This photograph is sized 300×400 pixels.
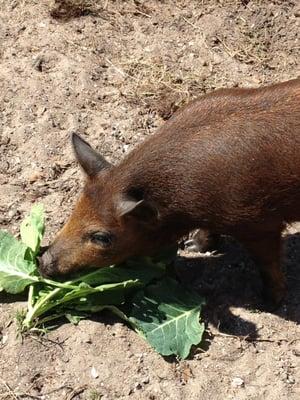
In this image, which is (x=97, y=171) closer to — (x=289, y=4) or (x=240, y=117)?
(x=240, y=117)

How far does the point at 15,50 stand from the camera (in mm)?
6750

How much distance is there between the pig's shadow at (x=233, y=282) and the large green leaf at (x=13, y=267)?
1.12m

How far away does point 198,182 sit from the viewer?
479 cm

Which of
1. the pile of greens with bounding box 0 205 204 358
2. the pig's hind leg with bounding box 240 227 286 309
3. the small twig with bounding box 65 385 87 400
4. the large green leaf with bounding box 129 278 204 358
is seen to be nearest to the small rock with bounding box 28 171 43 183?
the pile of greens with bounding box 0 205 204 358

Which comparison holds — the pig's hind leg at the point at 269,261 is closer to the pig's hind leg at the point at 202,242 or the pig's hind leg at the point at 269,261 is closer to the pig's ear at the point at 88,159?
the pig's hind leg at the point at 202,242

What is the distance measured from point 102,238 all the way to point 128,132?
5.13 ft

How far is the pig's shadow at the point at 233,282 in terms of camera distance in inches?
204

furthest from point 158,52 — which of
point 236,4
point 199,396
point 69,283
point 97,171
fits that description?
point 199,396

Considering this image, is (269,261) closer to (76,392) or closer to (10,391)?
(76,392)

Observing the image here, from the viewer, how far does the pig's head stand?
4871mm

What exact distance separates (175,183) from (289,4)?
10.7 feet

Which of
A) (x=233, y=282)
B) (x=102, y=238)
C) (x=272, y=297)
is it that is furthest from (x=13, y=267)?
(x=272, y=297)

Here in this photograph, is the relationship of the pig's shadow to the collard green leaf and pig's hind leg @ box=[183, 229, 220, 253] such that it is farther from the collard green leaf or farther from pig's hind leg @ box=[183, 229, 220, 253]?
the collard green leaf

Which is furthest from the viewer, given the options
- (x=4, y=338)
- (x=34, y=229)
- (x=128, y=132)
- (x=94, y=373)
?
(x=128, y=132)
